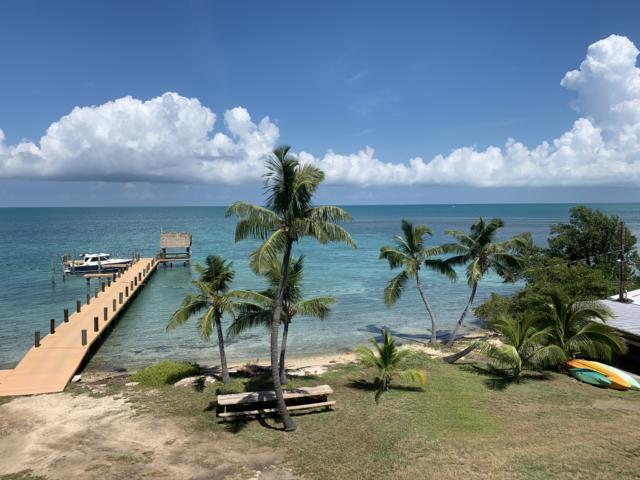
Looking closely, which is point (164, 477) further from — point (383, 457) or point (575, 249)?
point (575, 249)

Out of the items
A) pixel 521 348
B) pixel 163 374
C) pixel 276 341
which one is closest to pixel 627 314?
pixel 521 348

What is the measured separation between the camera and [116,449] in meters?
10.6

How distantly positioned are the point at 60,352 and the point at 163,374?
249 inches

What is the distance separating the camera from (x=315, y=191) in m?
11.1

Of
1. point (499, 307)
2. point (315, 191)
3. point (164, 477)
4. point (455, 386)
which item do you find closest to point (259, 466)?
point (164, 477)

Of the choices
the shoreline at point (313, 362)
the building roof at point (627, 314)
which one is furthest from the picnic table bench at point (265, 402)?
the building roof at point (627, 314)

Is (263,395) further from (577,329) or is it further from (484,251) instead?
(484,251)

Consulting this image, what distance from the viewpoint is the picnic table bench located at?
1248 cm

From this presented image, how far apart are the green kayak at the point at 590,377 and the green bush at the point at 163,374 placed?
45.9ft

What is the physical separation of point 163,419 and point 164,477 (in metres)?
3.31

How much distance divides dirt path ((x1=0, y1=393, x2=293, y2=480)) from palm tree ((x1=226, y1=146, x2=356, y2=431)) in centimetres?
430

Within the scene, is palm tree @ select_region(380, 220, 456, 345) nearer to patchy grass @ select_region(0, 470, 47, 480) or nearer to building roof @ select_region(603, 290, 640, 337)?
building roof @ select_region(603, 290, 640, 337)

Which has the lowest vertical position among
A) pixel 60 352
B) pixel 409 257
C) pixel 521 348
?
pixel 60 352

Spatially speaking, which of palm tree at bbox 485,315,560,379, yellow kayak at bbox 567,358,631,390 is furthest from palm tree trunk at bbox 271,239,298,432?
yellow kayak at bbox 567,358,631,390
